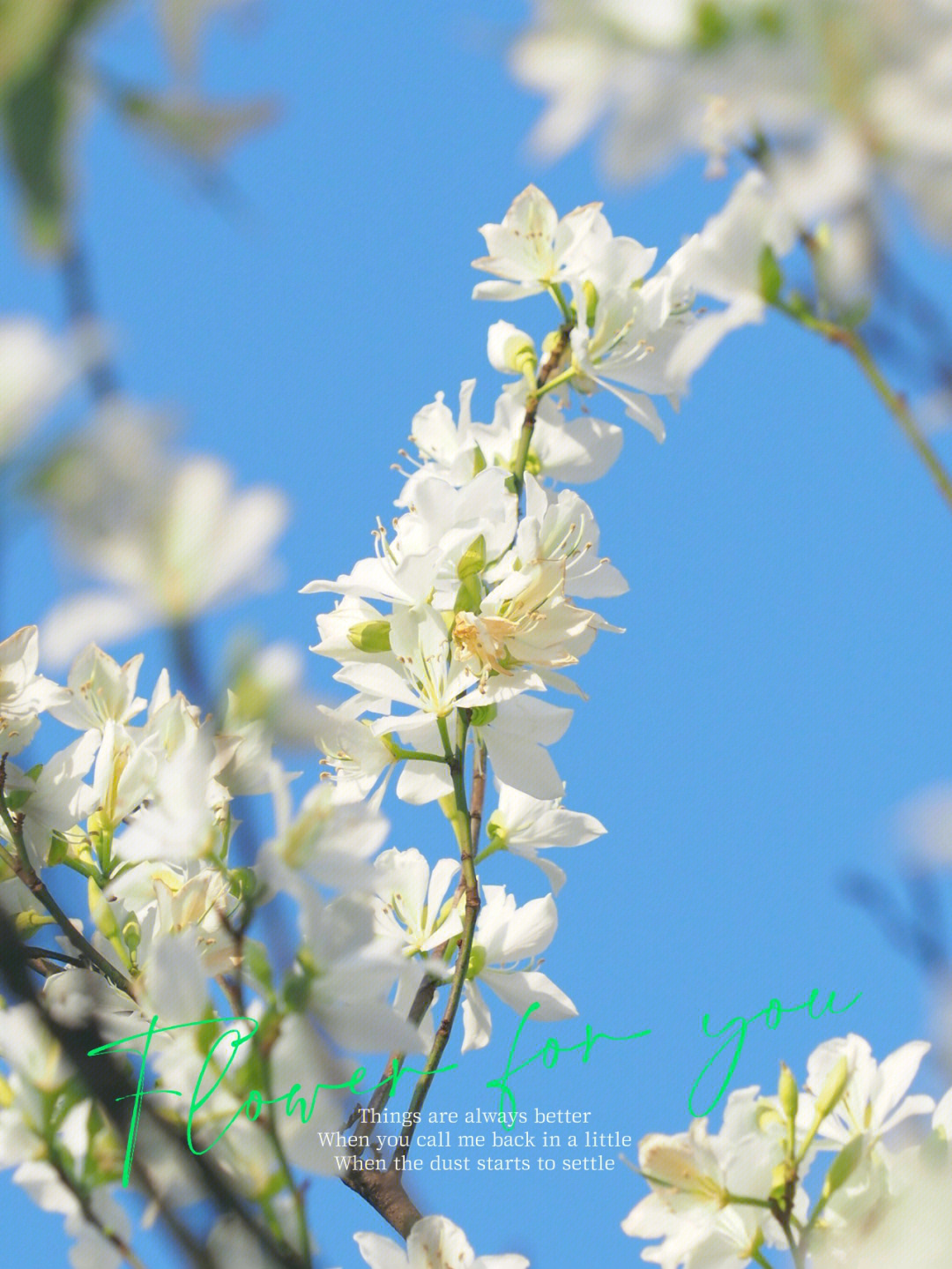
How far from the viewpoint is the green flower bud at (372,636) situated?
123 cm

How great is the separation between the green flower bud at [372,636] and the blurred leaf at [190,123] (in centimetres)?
86

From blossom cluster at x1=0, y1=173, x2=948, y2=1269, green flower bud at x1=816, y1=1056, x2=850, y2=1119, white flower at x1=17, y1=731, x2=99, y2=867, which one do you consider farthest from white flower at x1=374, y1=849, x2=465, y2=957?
green flower bud at x1=816, y1=1056, x2=850, y2=1119

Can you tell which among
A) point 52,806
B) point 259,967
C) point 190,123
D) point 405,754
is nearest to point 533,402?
point 405,754

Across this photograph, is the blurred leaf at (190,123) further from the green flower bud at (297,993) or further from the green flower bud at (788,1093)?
the green flower bud at (788,1093)

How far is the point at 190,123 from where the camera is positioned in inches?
14.8

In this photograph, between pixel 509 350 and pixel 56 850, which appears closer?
pixel 56 850

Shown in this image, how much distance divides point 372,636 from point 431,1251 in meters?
0.56

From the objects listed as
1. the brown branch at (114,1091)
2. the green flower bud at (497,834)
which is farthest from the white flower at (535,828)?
the brown branch at (114,1091)

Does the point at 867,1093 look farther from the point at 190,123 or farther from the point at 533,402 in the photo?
the point at 190,123

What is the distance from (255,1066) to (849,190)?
1.64ft

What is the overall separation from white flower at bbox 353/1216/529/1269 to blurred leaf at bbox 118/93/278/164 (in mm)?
879

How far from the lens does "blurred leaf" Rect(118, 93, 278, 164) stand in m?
0.37

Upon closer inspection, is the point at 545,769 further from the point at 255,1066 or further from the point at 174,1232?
the point at 174,1232

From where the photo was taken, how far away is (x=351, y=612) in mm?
1256
